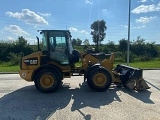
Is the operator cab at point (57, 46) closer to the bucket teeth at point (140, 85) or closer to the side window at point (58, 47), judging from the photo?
the side window at point (58, 47)

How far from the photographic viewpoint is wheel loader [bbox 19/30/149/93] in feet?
28.9

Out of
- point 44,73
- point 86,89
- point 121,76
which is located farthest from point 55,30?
point 121,76

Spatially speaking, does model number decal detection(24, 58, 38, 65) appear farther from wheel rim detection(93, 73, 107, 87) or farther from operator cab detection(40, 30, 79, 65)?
wheel rim detection(93, 73, 107, 87)

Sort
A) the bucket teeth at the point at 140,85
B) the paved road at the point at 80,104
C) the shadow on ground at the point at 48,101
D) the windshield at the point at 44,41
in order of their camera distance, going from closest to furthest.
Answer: the paved road at the point at 80,104 → the shadow on ground at the point at 48,101 → the bucket teeth at the point at 140,85 → the windshield at the point at 44,41

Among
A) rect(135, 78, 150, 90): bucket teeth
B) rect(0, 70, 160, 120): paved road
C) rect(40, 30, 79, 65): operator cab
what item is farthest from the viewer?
rect(40, 30, 79, 65): operator cab

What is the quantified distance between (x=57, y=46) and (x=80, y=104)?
301 centimetres

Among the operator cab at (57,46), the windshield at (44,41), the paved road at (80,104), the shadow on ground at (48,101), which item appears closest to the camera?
the paved road at (80,104)

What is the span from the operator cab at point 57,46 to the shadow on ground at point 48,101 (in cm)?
135

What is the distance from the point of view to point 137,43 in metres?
33.3

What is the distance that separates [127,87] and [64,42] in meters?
3.19

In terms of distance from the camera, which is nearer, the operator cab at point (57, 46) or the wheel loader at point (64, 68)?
the wheel loader at point (64, 68)

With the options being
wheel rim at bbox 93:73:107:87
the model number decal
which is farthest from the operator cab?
wheel rim at bbox 93:73:107:87

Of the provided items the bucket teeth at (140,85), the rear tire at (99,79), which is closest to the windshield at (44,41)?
the rear tire at (99,79)

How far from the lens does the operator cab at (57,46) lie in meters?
9.11
